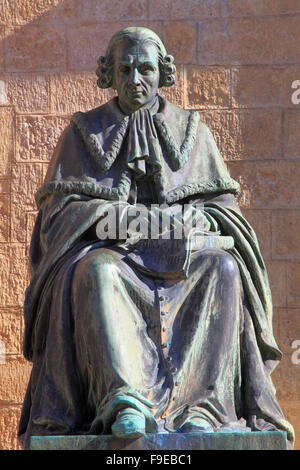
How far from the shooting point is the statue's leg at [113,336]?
5613 mm

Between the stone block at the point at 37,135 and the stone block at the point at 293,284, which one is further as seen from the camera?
the stone block at the point at 37,135

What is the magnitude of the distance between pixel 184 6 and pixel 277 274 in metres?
1.57

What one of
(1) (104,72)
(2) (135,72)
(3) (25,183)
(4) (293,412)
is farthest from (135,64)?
(4) (293,412)

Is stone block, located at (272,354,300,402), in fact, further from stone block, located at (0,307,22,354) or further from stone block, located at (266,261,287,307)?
stone block, located at (0,307,22,354)

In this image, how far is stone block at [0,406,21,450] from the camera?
782 cm

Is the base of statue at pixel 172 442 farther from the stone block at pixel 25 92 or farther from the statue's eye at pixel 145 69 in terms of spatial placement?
the stone block at pixel 25 92

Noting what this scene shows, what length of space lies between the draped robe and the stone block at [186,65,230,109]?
1.70 meters

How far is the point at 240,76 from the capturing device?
26.6 ft

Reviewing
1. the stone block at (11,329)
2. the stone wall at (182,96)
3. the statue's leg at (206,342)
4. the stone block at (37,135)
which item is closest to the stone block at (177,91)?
the stone wall at (182,96)

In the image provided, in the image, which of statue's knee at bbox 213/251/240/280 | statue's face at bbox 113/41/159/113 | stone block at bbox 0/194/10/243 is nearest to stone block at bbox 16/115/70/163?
stone block at bbox 0/194/10/243

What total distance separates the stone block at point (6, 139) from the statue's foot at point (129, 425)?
2.83m

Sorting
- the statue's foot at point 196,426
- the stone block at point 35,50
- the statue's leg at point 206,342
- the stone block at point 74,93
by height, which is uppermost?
the stone block at point 35,50

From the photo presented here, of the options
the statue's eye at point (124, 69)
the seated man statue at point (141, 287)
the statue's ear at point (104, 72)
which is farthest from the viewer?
the statue's ear at point (104, 72)
